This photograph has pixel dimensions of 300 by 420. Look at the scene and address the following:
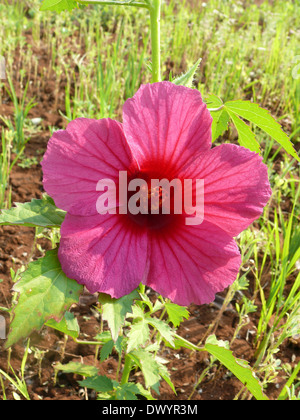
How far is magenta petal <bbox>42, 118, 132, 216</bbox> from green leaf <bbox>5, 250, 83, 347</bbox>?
0.42 ft

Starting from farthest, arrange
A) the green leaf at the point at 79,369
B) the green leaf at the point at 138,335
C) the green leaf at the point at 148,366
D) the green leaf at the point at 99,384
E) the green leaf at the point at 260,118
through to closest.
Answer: the green leaf at the point at 79,369 < the green leaf at the point at 99,384 < the green leaf at the point at 148,366 < the green leaf at the point at 138,335 < the green leaf at the point at 260,118

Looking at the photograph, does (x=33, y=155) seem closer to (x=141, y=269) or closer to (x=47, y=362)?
(x=47, y=362)

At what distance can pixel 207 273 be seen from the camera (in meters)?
0.88

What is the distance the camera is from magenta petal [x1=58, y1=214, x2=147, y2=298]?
2.71 feet

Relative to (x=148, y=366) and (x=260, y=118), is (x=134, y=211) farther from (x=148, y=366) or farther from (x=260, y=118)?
(x=148, y=366)

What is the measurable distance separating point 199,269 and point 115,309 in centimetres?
18

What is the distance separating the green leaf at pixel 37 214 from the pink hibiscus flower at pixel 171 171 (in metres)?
0.09

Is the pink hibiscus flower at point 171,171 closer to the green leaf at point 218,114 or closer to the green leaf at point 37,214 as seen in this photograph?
the green leaf at point 37,214

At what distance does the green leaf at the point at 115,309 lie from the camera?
32.6 inches

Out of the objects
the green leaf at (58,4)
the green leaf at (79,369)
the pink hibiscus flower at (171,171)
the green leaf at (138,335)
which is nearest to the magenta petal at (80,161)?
the pink hibiscus flower at (171,171)

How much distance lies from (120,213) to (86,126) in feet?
0.61

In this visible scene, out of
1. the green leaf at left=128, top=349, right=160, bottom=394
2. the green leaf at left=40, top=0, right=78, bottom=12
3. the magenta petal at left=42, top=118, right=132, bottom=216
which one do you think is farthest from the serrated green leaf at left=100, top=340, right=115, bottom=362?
the green leaf at left=40, top=0, right=78, bottom=12
